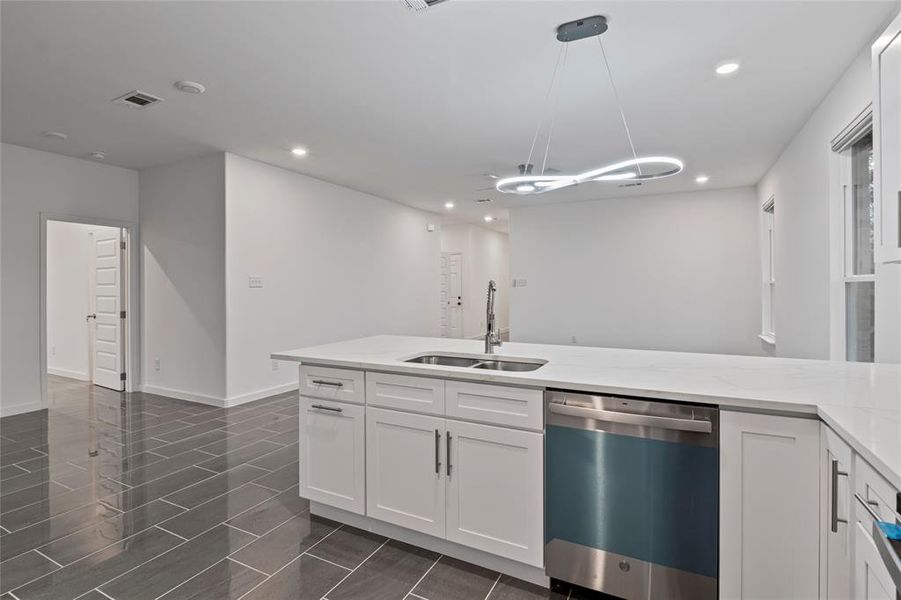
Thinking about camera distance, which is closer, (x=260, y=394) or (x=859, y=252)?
(x=859, y=252)

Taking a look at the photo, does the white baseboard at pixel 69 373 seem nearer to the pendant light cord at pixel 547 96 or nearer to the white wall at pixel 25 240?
the white wall at pixel 25 240

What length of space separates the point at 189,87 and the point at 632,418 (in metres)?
3.52

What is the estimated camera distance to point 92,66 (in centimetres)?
291

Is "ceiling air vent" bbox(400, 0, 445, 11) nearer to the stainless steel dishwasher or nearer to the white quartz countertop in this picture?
the white quartz countertop

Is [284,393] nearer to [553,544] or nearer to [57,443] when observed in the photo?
[57,443]

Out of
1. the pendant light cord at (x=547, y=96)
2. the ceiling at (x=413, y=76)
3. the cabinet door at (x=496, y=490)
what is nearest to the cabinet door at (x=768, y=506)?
the cabinet door at (x=496, y=490)

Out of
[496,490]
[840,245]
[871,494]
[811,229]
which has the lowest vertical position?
[496,490]

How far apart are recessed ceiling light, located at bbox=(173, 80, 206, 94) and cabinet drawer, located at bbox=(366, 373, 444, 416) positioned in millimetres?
2487

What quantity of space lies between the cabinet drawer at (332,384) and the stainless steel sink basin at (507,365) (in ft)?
2.06

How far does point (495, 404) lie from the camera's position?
6.33 feet

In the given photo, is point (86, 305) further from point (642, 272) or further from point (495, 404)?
point (642, 272)

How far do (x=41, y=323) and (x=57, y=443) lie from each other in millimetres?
1746

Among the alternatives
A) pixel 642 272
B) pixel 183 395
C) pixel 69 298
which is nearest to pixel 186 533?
pixel 183 395

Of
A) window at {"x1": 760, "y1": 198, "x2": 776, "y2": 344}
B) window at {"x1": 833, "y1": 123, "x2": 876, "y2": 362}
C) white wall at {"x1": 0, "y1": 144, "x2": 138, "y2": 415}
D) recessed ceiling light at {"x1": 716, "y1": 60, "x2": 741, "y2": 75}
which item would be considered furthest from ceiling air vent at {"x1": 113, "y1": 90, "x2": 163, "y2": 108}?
window at {"x1": 760, "y1": 198, "x2": 776, "y2": 344}
